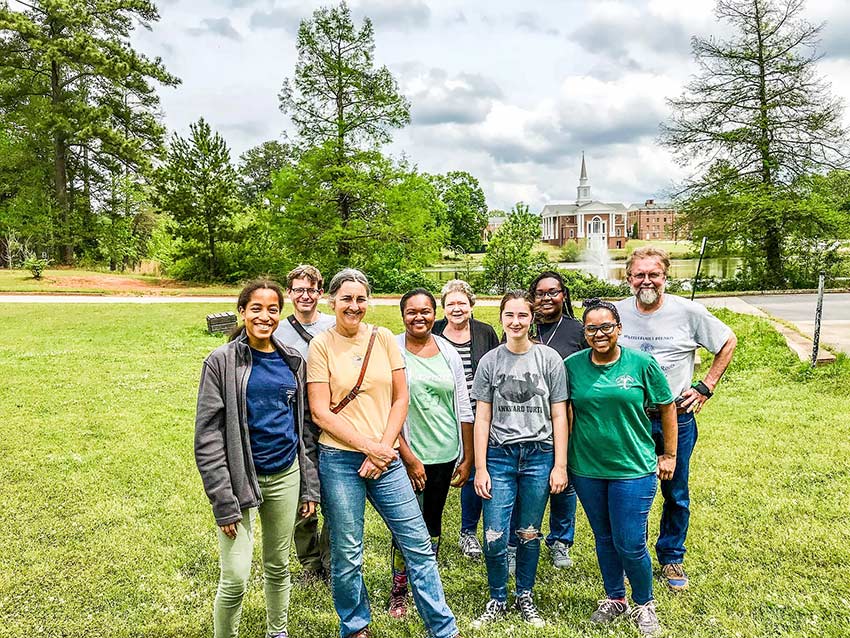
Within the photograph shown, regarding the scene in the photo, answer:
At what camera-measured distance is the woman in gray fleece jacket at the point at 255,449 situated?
2.55 meters

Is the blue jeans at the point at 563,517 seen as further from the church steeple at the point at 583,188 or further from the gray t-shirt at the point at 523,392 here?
the church steeple at the point at 583,188

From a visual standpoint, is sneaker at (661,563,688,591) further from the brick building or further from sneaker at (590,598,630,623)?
the brick building

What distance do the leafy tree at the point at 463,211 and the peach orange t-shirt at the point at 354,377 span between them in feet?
175

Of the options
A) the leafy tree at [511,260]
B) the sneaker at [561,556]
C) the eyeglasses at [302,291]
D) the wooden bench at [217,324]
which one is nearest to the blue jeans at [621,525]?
the sneaker at [561,556]

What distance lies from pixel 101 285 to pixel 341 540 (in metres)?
25.7

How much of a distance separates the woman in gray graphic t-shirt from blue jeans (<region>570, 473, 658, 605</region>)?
0.20 meters

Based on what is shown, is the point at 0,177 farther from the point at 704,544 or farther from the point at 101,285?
the point at 704,544

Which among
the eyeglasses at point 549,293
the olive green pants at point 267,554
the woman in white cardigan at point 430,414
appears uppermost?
the eyeglasses at point 549,293

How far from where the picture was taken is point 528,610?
3119 millimetres

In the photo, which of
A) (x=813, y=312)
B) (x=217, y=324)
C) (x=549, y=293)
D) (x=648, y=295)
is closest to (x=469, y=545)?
(x=549, y=293)

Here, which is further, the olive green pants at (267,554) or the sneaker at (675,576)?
the sneaker at (675,576)

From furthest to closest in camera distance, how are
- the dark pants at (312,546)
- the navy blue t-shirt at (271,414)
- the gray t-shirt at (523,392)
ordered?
the dark pants at (312,546)
the gray t-shirt at (523,392)
the navy blue t-shirt at (271,414)

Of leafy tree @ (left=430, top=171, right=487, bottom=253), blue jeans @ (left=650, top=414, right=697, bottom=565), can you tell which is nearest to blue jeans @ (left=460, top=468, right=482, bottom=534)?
blue jeans @ (left=650, top=414, right=697, bottom=565)

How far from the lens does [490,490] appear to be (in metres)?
3.07
